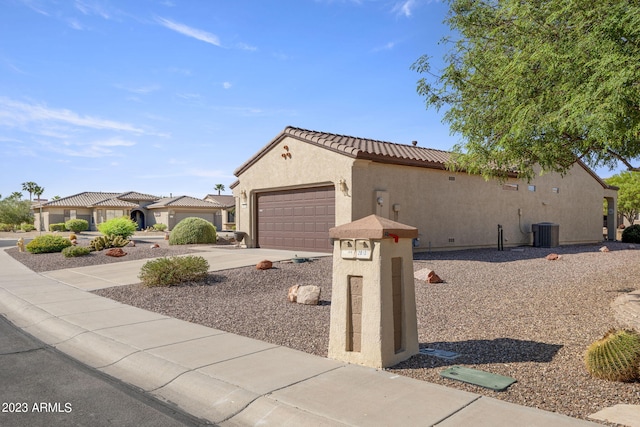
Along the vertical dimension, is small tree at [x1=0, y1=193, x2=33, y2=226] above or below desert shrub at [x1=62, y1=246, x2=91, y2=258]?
above

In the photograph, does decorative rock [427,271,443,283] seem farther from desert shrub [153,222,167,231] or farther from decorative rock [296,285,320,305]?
desert shrub [153,222,167,231]

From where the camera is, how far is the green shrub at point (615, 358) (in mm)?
5117

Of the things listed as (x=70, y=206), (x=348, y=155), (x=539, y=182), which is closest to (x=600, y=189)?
(x=539, y=182)

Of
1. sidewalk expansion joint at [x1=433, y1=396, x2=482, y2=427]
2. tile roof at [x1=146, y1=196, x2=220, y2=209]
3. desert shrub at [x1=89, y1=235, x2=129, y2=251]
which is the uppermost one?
tile roof at [x1=146, y1=196, x2=220, y2=209]

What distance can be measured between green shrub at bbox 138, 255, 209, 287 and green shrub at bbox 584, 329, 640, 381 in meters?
9.33

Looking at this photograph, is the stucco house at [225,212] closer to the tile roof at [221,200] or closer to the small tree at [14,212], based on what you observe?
the tile roof at [221,200]

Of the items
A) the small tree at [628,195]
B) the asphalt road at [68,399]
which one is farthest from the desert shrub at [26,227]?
the small tree at [628,195]

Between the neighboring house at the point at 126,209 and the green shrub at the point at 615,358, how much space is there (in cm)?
5173

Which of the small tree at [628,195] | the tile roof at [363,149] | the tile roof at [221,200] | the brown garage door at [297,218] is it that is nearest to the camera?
the tile roof at [363,149]

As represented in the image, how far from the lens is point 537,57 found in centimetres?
795

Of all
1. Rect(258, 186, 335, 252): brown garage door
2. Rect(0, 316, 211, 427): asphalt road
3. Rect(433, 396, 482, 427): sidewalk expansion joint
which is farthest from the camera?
Rect(258, 186, 335, 252): brown garage door

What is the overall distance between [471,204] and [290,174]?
320 inches

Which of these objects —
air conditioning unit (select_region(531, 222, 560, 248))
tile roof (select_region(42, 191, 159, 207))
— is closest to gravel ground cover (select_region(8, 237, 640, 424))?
air conditioning unit (select_region(531, 222, 560, 248))

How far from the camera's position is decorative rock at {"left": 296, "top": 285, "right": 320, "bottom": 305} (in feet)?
31.7
